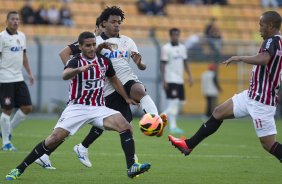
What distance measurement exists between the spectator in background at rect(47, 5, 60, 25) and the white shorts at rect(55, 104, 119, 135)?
17287mm

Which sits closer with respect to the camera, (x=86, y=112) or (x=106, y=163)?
(x=86, y=112)

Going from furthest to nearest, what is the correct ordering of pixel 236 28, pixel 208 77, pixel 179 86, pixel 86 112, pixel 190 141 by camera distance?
pixel 236 28
pixel 208 77
pixel 179 86
pixel 190 141
pixel 86 112

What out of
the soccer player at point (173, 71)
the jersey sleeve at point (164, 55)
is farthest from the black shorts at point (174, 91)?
the jersey sleeve at point (164, 55)

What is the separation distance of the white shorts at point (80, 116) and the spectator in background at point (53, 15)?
1729cm

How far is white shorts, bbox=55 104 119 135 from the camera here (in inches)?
391

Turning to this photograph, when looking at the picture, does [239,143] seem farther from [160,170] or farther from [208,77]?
[208,77]

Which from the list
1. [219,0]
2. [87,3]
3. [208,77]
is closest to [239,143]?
[208,77]

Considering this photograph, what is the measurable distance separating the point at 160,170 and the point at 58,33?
16.3m

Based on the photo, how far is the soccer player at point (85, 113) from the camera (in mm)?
9914

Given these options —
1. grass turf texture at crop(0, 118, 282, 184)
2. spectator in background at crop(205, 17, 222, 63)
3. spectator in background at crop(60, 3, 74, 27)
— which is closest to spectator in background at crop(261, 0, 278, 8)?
spectator in background at crop(205, 17, 222, 63)

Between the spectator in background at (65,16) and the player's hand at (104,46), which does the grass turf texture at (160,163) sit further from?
the spectator in background at (65,16)

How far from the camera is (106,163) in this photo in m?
12.2

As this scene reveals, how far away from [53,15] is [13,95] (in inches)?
510

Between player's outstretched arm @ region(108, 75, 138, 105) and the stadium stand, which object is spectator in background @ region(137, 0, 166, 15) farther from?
player's outstretched arm @ region(108, 75, 138, 105)
